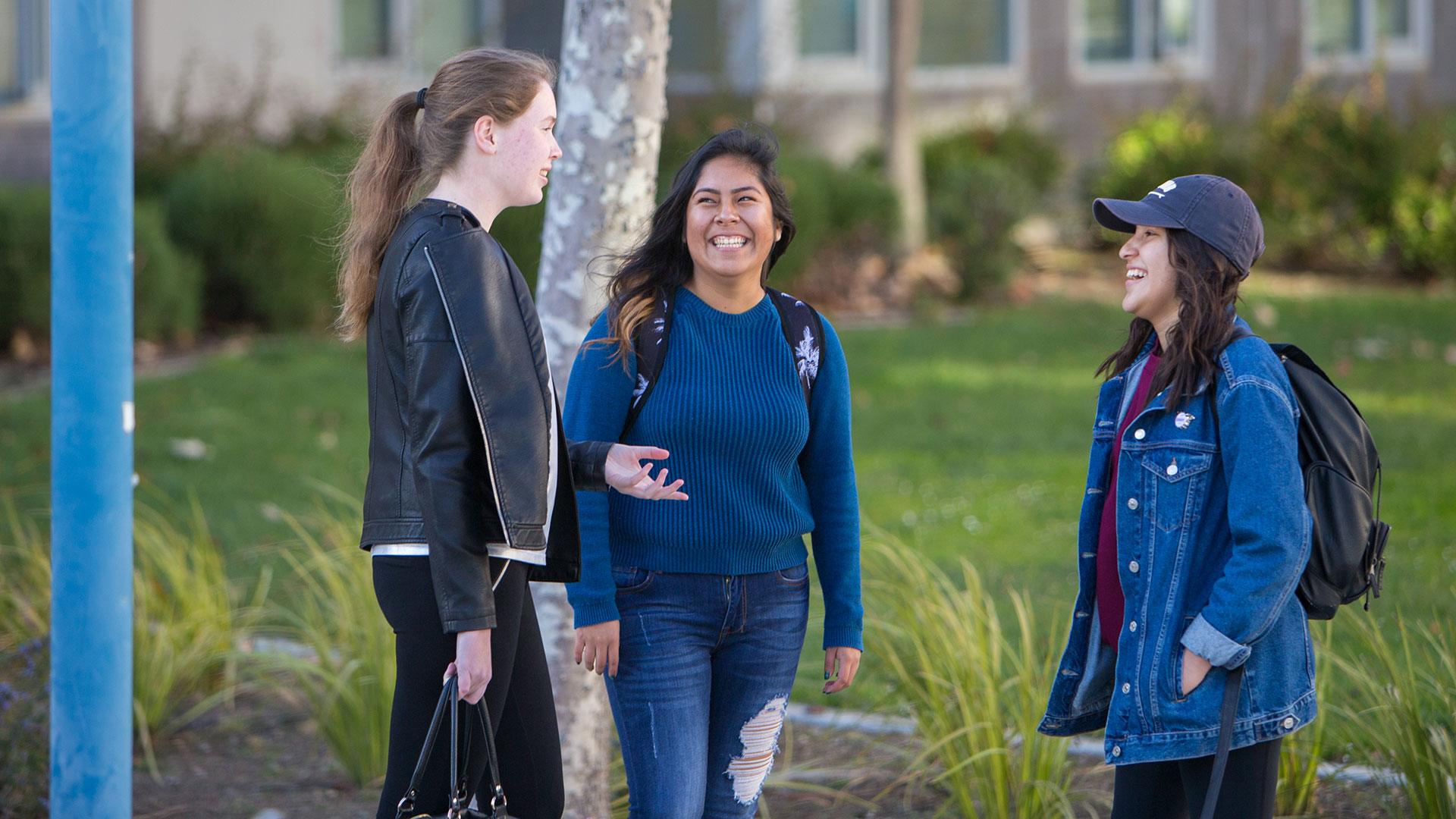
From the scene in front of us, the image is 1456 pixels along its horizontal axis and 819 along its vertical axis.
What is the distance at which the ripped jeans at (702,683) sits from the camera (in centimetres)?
272

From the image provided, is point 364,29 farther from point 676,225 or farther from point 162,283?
point 676,225

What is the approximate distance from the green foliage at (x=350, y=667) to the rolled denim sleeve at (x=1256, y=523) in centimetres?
239

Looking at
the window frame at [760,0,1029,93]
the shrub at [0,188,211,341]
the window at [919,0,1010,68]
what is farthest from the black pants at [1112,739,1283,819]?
the window at [919,0,1010,68]

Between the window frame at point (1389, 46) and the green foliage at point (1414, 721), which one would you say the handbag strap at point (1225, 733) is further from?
the window frame at point (1389, 46)

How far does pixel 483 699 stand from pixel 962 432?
6329 mm

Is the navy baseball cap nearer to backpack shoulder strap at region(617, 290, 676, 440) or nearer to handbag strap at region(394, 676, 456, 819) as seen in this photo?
backpack shoulder strap at region(617, 290, 676, 440)

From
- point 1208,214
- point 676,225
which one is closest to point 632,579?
point 676,225

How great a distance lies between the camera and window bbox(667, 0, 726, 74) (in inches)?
627

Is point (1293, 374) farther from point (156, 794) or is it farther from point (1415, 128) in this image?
point (1415, 128)

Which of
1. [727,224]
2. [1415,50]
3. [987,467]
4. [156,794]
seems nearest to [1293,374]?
[727,224]

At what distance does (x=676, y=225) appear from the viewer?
2.91 metres

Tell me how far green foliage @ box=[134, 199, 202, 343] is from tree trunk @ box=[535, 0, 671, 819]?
26.3ft

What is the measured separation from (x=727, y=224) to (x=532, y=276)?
→ 8241mm

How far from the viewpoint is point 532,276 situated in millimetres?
10867
